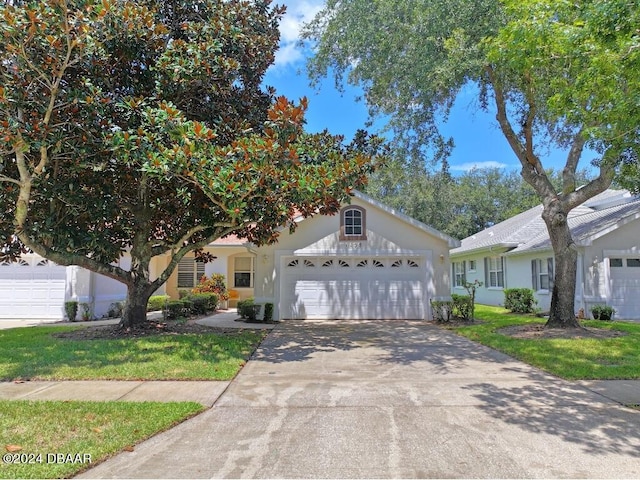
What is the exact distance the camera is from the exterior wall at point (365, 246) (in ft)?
50.3

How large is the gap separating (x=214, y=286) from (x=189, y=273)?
2174 millimetres

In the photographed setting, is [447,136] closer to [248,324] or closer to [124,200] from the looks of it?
[248,324]

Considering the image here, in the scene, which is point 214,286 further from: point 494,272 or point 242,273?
point 494,272

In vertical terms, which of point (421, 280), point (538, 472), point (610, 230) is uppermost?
point (610, 230)

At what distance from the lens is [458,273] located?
28.1 meters

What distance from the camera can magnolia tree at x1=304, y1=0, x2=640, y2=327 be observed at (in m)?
6.47

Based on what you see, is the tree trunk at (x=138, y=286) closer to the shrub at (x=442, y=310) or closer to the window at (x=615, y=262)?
the shrub at (x=442, y=310)

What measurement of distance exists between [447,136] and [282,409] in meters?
11.2

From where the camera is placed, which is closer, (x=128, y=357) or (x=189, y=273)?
(x=128, y=357)

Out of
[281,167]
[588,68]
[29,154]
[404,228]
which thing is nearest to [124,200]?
[29,154]

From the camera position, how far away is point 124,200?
1132 centimetres

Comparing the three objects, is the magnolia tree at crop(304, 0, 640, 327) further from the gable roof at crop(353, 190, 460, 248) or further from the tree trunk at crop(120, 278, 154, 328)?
the tree trunk at crop(120, 278, 154, 328)

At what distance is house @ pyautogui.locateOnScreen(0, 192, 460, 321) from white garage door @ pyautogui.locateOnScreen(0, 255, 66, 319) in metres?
0.03

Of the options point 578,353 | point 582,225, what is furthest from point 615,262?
point 578,353
